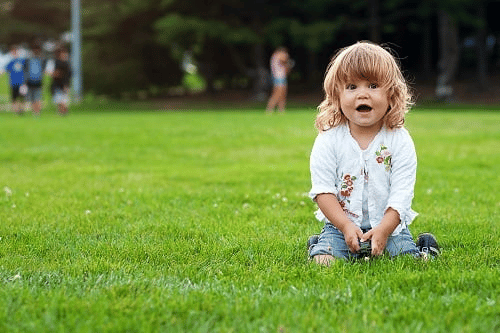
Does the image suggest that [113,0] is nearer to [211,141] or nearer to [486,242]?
[211,141]

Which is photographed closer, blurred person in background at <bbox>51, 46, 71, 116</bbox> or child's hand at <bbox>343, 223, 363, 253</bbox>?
child's hand at <bbox>343, 223, 363, 253</bbox>

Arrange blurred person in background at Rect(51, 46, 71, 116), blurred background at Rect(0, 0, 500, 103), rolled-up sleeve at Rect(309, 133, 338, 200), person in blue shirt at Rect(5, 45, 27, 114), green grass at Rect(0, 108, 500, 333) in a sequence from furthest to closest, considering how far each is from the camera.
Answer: blurred background at Rect(0, 0, 500, 103)
person in blue shirt at Rect(5, 45, 27, 114)
blurred person in background at Rect(51, 46, 71, 116)
rolled-up sleeve at Rect(309, 133, 338, 200)
green grass at Rect(0, 108, 500, 333)

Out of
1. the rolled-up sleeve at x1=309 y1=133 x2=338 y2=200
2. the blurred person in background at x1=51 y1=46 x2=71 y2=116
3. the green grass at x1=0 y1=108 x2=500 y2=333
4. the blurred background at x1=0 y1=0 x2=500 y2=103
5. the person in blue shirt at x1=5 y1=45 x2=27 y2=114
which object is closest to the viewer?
the green grass at x1=0 y1=108 x2=500 y2=333

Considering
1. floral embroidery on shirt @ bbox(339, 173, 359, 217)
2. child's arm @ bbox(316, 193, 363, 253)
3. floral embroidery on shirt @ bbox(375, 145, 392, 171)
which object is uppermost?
floral embroidery on shirt @ bbox(375, 145, 392, 171)

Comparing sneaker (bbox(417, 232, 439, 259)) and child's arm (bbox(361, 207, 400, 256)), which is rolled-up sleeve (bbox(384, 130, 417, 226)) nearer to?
child's arm (bbox(361, 207, 400, 256))

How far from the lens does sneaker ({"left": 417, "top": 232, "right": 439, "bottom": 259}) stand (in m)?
4.34

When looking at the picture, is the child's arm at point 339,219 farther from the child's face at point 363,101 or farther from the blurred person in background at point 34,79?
the blurred person in background at point 34,79

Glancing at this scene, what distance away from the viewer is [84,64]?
1401 inches

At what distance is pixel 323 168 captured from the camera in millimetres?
4352

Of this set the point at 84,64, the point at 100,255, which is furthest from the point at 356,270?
the point at 84,64

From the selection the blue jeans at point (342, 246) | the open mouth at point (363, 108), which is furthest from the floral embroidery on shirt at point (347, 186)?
the open mouth at point (363, 108)

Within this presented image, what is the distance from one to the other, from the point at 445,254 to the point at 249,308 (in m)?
1.64

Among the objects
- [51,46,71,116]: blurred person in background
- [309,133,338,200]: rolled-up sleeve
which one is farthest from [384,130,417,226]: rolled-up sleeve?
[51,46,71,116]: blurred person in background

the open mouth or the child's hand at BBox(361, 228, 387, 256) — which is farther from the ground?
the open mouth
